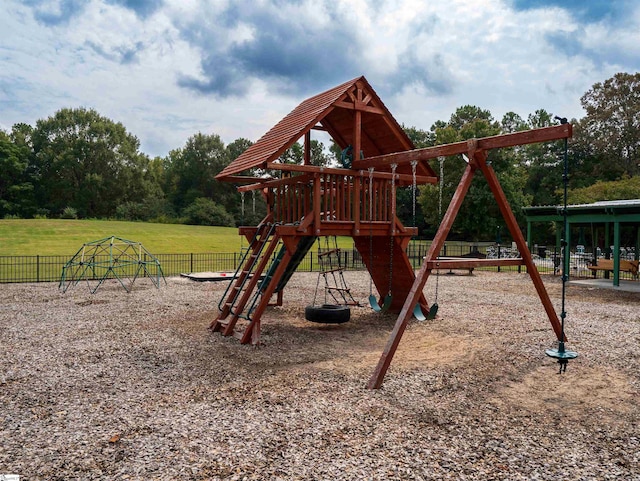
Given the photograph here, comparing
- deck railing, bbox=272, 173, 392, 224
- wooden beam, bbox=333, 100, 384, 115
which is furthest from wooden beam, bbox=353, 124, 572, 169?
wooden beam, bbox=333, 100, 384, 115

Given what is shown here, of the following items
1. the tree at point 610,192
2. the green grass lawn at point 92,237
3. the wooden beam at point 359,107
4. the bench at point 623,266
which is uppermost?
the tree at point 610,192

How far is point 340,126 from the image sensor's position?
1156 centimetres

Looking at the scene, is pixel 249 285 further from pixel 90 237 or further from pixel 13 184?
pixel 13 184

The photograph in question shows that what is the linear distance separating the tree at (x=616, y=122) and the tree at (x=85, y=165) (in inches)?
2153

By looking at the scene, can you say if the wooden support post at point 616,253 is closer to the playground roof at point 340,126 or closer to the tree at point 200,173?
the playground roof at point 340,126

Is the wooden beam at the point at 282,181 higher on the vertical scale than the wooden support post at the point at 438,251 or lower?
higher

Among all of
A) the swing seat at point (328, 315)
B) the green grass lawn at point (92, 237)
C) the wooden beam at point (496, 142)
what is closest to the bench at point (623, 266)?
the swing seat at point (328, 315)

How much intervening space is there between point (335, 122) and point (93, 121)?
64894mm

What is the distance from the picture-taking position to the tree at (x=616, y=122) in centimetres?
4438

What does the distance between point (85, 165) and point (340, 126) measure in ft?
199

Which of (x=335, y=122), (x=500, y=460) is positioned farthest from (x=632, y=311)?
(x=500, y=460)

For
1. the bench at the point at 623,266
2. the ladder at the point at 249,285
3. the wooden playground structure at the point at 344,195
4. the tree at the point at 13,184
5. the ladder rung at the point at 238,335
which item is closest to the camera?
the wooden playground structure at the point at 344,195

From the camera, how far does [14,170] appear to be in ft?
187

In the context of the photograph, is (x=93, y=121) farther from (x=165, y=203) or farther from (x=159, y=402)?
(x=159, y=402)
